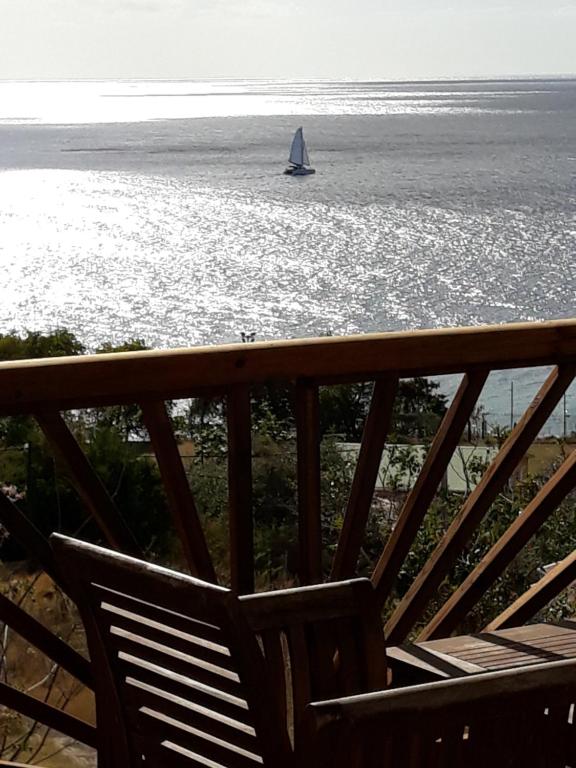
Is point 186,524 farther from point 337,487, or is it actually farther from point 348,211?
point 348,211

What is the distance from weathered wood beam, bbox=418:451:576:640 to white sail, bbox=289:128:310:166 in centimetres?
4655

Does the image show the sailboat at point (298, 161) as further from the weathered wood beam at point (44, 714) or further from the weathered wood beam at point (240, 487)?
the weathered wood beam at point (44, 714)

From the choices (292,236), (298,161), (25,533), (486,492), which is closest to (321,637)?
(25,533)

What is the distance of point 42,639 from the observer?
181 cm

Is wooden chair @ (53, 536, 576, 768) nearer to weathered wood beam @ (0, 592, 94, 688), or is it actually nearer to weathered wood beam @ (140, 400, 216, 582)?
weathered wood beam @ (0, 592, 94, 688)

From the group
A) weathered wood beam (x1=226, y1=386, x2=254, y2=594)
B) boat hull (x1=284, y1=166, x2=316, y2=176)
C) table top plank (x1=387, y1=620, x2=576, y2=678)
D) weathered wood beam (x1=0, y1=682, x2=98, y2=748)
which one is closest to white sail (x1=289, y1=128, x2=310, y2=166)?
boat hull (x1=284, y1=166, x2=316, y2=176)

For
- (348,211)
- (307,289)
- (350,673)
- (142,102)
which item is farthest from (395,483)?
A: (142,102)

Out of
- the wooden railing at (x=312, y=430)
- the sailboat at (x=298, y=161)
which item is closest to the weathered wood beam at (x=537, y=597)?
the wooden railing at (x=312, y=430)

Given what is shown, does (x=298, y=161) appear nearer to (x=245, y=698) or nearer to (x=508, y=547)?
(x=508, y=547)

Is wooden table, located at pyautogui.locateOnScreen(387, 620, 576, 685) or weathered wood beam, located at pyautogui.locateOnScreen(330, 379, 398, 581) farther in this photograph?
weathered wood beam, located at pyautogui.locateOnScreen(330, 379, 398, 581)

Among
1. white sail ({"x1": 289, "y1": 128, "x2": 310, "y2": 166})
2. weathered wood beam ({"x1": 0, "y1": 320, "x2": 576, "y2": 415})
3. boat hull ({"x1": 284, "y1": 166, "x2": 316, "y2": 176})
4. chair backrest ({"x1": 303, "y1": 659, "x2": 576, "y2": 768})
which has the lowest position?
boat hull ({"x1": 284, "y1": 166, "x2": 316, "y2": 176})

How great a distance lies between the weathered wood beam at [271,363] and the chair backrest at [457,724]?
35.6 inches

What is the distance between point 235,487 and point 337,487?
51.7 inches

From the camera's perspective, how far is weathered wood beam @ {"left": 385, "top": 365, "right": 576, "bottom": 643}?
1.98 meters
